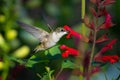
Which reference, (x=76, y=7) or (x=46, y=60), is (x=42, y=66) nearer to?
(x=46, y=60)

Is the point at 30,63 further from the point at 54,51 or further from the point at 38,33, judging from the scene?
the point at 38,33

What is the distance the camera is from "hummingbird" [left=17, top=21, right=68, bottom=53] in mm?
2496

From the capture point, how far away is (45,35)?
8.91 feet

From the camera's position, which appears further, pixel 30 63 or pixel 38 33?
pixel 38 33

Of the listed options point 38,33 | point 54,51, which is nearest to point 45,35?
point 38,33

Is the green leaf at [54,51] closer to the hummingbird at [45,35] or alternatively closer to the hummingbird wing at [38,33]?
the hummingbird at [45,35]

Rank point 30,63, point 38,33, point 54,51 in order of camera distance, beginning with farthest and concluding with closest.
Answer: point 38,33 → point 54,51 → point 30,63

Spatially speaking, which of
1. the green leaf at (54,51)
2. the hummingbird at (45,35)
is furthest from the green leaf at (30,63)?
the hummingbird at (45,35)

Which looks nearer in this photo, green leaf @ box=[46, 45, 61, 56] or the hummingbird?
green leaf @ box=[46, 45, 61, 56]

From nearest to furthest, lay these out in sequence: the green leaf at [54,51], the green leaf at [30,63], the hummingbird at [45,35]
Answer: the green leaf at [30,63] < the green leaf at [54,51] < the hummingbird at [45,35]

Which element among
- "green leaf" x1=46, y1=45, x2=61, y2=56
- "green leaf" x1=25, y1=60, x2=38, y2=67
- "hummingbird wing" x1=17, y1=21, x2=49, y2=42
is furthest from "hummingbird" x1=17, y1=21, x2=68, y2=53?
"green leaf" x1=25, y1=60, x2=38, y2=67

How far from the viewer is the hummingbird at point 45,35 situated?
250 centimetres

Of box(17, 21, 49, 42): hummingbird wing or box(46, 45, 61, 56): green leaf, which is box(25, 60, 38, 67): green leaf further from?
box(17, 21, 49, 42): hummingbird wing

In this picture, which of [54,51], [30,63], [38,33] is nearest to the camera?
[30,63]
